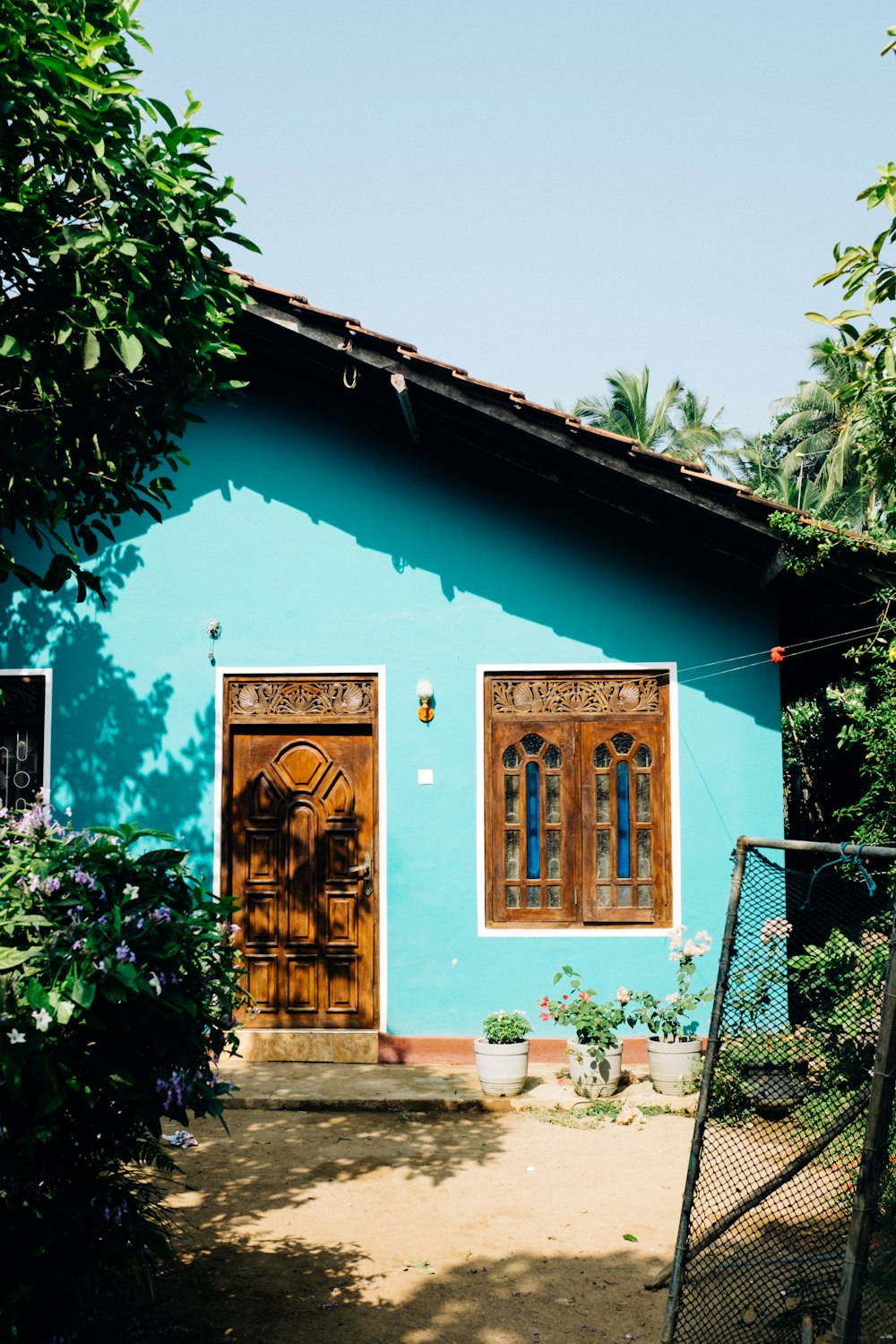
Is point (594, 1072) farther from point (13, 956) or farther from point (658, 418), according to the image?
point (658, 418)

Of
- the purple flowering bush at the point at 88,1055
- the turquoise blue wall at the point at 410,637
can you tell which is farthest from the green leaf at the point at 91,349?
the turquoise blue wall at the point at 410,637

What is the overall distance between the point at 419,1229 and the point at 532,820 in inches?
140

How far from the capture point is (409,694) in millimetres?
8695

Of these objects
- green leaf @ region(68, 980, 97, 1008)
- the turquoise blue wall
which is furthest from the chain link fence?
the turquoise blue wall

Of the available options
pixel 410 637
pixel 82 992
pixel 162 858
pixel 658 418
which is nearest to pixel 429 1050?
pixel 410 637

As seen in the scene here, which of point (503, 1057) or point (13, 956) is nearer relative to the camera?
point (13, 956)

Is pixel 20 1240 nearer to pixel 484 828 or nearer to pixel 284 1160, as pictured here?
pixel 284 1160

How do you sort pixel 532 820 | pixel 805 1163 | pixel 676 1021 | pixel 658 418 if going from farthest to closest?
pixel 658 418
pixel 532 820
pixel 676 1021
pixel 805 1163

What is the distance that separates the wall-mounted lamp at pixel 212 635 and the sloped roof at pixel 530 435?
6.50ft

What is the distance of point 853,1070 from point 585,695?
4270mm

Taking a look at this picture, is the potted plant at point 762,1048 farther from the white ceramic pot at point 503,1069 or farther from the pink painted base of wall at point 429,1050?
the pink painted base of wall at point 429,1050

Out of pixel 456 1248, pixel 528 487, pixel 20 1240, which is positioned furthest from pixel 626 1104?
pixel 20 1240

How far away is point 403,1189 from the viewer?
19.7 ft

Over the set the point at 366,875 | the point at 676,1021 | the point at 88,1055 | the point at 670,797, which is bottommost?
the point at 676,1021
